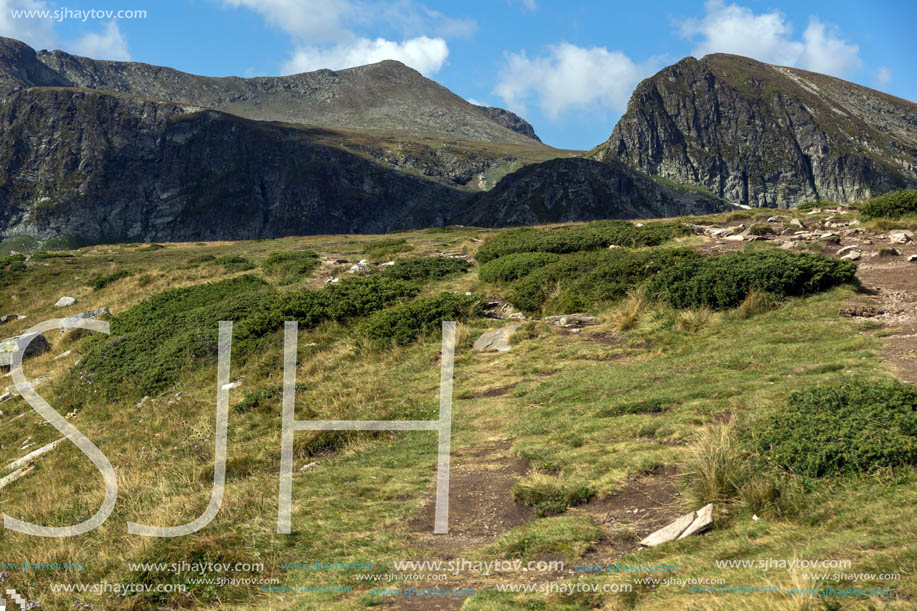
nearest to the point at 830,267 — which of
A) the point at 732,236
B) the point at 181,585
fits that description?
the point at 732,236

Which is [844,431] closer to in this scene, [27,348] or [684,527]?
[684,527]

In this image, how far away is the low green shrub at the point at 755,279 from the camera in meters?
14.4

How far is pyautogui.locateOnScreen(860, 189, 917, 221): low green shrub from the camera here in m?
22.2

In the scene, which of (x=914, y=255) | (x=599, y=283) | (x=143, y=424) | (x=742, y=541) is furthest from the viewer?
(x=599, y=283)

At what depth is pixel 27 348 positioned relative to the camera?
23.1 m

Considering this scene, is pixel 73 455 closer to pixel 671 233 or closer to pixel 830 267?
pixel 830 267

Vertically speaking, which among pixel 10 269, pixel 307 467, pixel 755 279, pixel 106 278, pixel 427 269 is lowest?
pixel 307 467

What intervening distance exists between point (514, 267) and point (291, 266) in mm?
12791

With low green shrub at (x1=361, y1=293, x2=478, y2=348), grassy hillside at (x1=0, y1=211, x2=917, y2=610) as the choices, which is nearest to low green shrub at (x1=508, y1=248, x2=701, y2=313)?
grassy hillside at (x1=0, y1=211, x2=917, y2=610)


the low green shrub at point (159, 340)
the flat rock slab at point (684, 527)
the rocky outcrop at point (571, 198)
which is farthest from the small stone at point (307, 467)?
the rocky outcrop at point (571, 198)

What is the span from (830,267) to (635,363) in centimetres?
601

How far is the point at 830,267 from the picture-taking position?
14.4 metres

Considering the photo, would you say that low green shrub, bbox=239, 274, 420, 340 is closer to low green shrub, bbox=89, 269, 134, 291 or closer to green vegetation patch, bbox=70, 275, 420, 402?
green vegetation patch, bbox=70, 275, 420, 402

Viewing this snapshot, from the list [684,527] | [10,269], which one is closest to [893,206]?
[684,527]
